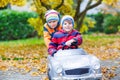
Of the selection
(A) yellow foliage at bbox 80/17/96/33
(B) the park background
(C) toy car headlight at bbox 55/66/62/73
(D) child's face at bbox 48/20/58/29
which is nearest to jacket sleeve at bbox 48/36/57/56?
(D) child's face at bbox 48/20/58/29

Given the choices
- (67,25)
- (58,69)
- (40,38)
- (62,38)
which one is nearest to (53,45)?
(62,38)

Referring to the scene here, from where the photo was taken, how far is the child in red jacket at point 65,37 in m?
7.77

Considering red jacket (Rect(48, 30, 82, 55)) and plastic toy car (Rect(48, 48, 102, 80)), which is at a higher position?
red jacket (Rect(48, 30, 82, 55))

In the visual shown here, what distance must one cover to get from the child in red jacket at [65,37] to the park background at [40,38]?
158cm

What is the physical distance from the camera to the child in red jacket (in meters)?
7.77

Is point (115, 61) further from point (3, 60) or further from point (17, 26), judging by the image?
point (17, 26)

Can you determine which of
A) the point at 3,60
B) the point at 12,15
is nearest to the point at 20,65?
the point at 3,60

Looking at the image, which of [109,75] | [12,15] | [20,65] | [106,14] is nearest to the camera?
[109,75]

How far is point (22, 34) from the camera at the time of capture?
2619cm

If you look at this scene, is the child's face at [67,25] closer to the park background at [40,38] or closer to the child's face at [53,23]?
the child's face at [53,23]

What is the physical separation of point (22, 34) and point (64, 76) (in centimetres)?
1924

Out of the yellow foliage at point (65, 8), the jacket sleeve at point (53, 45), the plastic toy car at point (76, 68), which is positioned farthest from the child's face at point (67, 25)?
the yellow foliage at point (65, 8)

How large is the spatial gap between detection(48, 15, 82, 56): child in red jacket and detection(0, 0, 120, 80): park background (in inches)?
62.0

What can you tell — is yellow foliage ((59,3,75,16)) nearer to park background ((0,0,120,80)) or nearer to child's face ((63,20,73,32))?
park background ((0,0,120,80))
